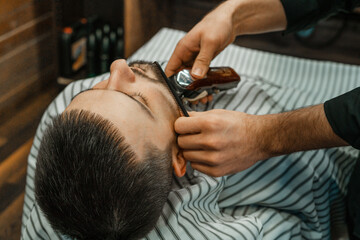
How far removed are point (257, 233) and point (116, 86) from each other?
24.5 inches

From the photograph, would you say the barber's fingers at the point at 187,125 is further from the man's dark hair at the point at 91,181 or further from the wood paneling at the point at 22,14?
the wood paneling at the point at 22,14

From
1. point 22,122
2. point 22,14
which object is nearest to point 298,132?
point 22,122

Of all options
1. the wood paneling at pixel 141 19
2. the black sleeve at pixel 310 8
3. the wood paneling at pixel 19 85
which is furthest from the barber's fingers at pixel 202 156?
the wood paneling at pixel 141 19

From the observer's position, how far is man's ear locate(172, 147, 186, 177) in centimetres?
106

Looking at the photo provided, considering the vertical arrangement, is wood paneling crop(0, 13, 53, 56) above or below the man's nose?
below

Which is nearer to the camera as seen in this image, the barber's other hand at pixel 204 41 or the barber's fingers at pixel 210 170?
the barber's fingers at pixel 210 170

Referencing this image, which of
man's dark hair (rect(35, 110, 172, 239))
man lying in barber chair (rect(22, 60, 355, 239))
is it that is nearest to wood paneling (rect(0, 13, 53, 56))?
man lying in barber chair (rect(22, 60, 355, 239))

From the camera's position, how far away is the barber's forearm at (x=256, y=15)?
5.04ft

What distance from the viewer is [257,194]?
4.08ft

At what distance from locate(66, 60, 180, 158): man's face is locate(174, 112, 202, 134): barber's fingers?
0.02 m

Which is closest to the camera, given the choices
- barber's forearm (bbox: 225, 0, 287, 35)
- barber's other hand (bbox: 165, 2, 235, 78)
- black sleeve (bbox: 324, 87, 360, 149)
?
black sleeve (bbox: 324, 87, 360, 149)

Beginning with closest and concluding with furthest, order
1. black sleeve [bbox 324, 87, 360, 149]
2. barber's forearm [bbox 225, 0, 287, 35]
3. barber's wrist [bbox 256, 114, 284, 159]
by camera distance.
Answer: black sleeve [bbox 324, 87, 360, 149]
barber's wrist [bbox 256, 114, 284, 159]
barber's forearm [bbox 225, 0, 287, 35]

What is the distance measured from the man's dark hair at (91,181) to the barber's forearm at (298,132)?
450 mm

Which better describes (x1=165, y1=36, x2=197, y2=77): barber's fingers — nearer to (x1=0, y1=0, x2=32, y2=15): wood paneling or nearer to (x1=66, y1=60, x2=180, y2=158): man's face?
(x1=66, y1=60, x2=180, y2=158): man's face
